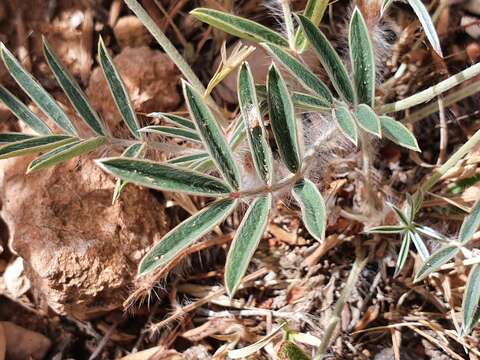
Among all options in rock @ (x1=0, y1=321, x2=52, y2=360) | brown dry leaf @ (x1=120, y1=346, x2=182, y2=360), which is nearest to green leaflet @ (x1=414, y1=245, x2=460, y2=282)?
brown dry leaf @ (x1=120, y1=346, x2=182, y2=360)

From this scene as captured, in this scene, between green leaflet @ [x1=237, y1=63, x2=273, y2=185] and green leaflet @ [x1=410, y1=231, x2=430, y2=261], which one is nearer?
green leaflet @ [x1=237, y1=63, x2=273, y2=185]

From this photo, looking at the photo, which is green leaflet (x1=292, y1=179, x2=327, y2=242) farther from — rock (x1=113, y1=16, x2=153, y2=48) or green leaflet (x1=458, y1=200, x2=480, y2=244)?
rock (x1=113, y1=16, x2=153, y2=48)

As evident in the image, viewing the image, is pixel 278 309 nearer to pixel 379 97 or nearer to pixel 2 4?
pixel 379 97

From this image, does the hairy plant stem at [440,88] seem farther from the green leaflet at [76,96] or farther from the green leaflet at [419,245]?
the green leaflet at [76,96]

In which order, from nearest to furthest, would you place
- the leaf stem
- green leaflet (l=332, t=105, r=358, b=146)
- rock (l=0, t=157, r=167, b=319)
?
green leaflet (l=332, t=105, r=358, b=146), the leaf stem, rock (l=0, t=157, r=167, b=319)

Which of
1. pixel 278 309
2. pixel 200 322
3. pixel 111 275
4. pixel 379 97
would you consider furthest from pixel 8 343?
pixel 379 97

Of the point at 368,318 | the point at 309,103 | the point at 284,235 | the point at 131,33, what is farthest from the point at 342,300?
the point at 131,33

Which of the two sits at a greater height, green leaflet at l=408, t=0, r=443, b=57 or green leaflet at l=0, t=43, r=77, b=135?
green leaflet at l=408, t=0, r=443, b=57

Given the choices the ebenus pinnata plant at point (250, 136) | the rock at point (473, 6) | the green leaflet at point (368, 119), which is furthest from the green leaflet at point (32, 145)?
the rock at point (473, 6)
